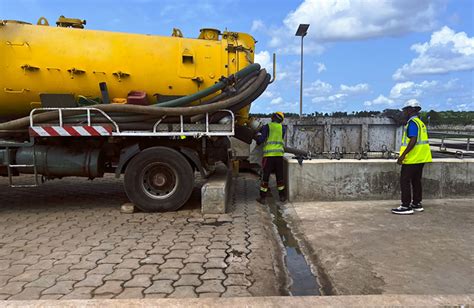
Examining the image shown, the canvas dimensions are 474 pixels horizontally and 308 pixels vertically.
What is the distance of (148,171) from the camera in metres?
5.83

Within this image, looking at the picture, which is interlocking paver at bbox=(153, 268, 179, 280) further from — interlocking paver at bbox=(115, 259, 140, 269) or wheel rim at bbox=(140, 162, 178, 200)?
wheel rim at bbox=(140, 162, 178, 200)

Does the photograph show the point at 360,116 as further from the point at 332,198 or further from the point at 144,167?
the point at 144,167

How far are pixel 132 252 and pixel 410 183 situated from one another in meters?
4.19

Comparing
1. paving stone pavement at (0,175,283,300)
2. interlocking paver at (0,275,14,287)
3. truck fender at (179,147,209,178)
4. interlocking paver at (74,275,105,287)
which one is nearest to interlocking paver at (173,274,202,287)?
paving stone pavement at (0,175,283,300)

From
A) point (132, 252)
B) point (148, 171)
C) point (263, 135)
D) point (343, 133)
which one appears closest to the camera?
point (132, 252)

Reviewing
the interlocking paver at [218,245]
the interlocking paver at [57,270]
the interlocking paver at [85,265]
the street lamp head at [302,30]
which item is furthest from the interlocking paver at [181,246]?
the street lamp head at [302,30]

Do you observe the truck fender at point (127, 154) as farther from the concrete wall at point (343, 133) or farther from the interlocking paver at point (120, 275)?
the concrete wall at point (343, 133)

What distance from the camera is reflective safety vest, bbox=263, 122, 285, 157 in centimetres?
648

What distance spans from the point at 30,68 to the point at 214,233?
377cm

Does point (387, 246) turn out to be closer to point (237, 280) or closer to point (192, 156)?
point (237, 280)

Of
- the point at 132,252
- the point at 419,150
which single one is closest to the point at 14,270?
the point at 132,252

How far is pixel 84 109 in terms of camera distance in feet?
18.1

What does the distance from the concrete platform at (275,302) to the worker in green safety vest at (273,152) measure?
3991 mm

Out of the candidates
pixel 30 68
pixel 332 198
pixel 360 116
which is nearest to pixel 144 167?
pixel 30 68
